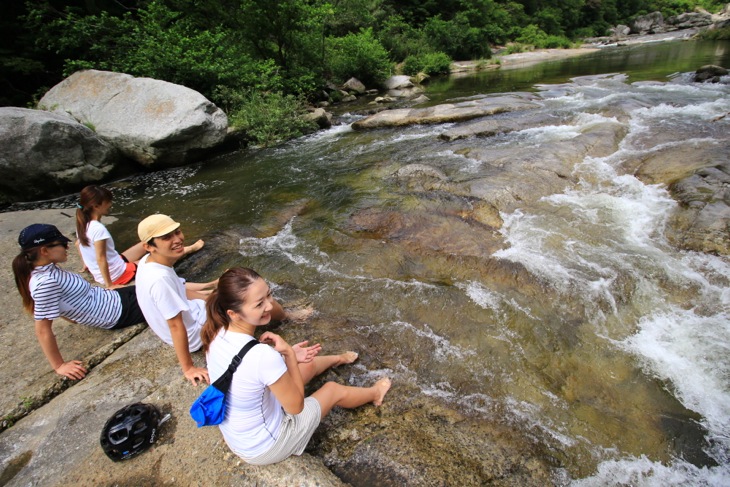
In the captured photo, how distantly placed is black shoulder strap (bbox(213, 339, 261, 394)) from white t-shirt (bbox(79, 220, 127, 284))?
10.6 feet

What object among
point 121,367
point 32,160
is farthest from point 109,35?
point 121,367

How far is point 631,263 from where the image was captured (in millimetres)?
4332

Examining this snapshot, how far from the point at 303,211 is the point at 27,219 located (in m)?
5.15

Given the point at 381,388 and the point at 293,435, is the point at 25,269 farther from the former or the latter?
the point at 381,388

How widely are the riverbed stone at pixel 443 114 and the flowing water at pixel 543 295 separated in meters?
4.06

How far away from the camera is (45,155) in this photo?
7934 mm

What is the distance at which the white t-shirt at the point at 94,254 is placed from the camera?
13.7 ft

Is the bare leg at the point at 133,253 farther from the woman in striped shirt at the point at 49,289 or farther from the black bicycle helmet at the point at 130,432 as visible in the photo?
the black bicycle helmet at the point at 130,432

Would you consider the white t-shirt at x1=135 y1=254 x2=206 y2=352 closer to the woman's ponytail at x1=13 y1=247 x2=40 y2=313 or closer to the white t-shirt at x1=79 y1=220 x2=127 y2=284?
the woman's ponytail at x1=13 y1=247 x2=40 y2=313

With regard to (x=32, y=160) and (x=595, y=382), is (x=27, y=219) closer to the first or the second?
(x=32, y=160)

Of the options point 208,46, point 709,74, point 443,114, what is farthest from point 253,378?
point 709,74

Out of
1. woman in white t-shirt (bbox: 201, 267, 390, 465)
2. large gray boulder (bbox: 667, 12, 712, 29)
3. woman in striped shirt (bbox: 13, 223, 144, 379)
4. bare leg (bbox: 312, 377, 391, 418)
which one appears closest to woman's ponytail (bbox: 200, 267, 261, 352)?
woman in white t-shirt (bbox: 201, 267, 390, 465)

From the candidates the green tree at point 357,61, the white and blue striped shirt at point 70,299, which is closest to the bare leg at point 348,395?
the white and blue striped shirt at point 70,299

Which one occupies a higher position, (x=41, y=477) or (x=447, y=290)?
(x=41, y=477)
